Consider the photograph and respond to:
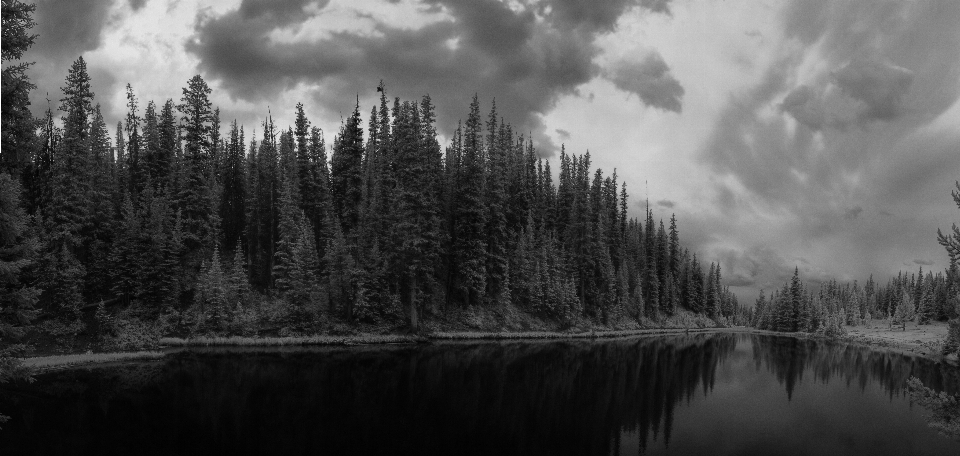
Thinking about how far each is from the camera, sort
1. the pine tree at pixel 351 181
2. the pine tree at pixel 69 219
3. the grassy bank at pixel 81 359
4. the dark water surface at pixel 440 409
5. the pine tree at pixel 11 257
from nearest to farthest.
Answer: the pine tree at pixel 11 257
the dark water surface at pixel 440 409
the grassy bank at pixel 81 359
the pine tree at pixel 69 219
the pine tree at pixel 351 181

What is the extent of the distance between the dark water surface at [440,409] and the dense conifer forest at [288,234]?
414 inches

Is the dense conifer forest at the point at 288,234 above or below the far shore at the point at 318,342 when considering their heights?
above

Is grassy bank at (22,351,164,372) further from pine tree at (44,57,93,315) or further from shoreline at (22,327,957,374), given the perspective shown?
pine tree at (44,57,93,315)

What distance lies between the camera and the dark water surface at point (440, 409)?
62.2ft

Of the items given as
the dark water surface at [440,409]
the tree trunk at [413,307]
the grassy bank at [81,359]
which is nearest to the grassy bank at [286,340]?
the tree trunk at [413,307]

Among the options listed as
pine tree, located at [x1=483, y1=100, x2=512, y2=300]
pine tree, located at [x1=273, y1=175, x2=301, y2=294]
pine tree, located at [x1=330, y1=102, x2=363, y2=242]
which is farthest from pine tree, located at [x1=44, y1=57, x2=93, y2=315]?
pine tree, located at [x1=483, y1=100, x2=512, y2=300]

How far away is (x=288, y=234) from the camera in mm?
53219

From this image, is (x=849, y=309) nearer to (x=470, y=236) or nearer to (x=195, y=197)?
(x=470, y=236)

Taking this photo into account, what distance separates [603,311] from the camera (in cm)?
7969

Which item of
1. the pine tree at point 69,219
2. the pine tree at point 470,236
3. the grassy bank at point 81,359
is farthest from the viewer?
the pine tree at point 470,236

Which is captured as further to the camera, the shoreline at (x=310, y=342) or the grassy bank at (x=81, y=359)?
the shoreline at (x=310, y=342)

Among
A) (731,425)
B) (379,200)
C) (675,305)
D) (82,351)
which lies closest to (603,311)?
(675,305)

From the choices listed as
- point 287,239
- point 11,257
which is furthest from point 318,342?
point 11,257

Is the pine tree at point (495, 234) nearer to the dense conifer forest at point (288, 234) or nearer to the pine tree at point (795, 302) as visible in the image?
the dense conifer forest at point (288, 234)
